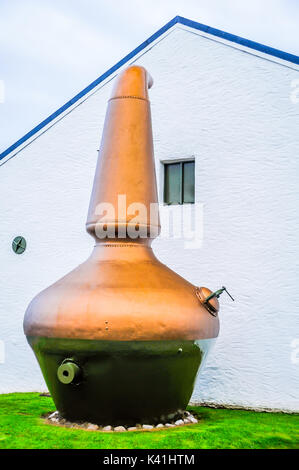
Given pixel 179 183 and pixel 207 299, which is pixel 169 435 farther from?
pixel 179 183

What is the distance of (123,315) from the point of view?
6.64 meters

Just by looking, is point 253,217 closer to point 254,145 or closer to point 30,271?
point 254,145

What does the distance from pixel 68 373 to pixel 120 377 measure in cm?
60

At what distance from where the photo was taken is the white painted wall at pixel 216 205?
9.29m

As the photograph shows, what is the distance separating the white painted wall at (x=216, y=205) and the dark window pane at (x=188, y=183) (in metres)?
0.22

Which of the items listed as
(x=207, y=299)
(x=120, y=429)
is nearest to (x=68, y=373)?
(x=120, y=429)

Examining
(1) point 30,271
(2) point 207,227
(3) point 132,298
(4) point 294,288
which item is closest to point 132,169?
(3) point 132,298

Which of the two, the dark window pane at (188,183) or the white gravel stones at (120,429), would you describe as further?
the dark window pane at (188,183)

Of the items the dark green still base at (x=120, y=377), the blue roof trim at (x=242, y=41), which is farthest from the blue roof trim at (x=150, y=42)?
the dark green still base at (x=120, y=377)

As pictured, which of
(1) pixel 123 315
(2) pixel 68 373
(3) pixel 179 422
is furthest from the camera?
(3) pixel 179 422

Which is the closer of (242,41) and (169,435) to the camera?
(169,435)

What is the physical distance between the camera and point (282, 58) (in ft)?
31.8

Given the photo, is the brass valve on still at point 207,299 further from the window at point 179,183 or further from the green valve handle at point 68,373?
the window at point 179,183

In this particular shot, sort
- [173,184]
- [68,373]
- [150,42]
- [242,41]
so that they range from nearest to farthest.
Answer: [68,373] < [242,41] < [173,184] < [150,42]
